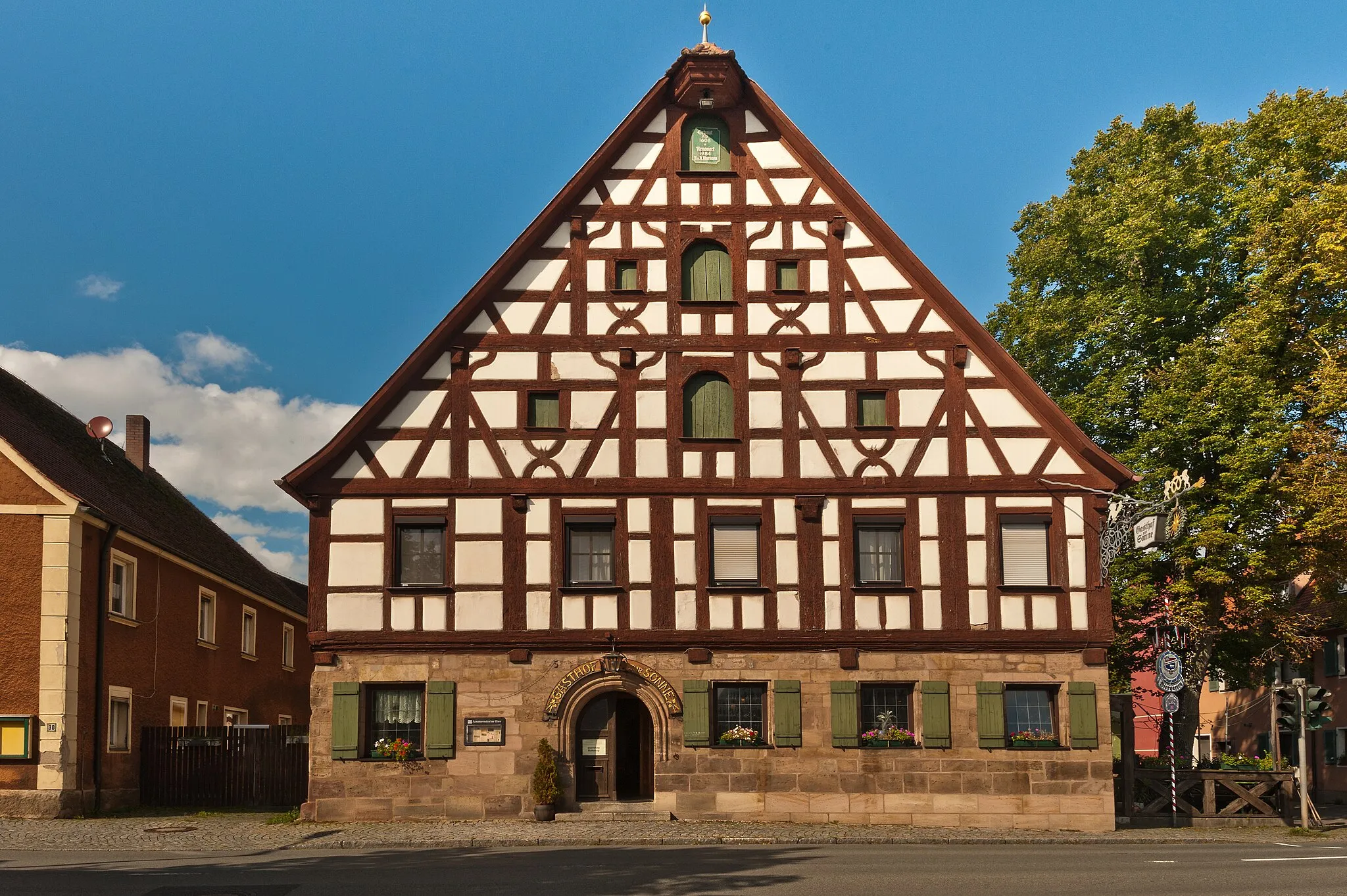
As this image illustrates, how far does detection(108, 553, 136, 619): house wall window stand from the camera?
2677 cm

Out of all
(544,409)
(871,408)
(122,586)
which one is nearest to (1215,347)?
(871,408)

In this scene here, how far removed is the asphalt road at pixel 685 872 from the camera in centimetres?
1473

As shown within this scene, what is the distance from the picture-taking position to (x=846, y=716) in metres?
24.3

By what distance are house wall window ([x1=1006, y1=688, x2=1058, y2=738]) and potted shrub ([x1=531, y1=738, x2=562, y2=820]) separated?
8397mm

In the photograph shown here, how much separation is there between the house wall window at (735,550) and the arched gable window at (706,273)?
170 inches

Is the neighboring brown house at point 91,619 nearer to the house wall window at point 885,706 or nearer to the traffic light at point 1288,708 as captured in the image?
the house wall window at point 885,706

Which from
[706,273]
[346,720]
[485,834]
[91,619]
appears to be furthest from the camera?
[706,273]

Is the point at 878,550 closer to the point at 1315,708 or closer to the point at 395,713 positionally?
the point at 1315,708

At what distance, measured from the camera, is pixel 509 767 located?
24125mm

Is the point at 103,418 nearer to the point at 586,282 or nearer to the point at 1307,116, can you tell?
the point at 586,282

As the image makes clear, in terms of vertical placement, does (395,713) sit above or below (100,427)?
below

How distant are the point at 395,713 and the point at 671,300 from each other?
30.6ft

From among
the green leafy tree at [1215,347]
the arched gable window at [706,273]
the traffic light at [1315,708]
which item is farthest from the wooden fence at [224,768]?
the traffic light at [1315,708]

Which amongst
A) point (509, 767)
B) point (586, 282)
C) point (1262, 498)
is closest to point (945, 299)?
point (586, 282)
